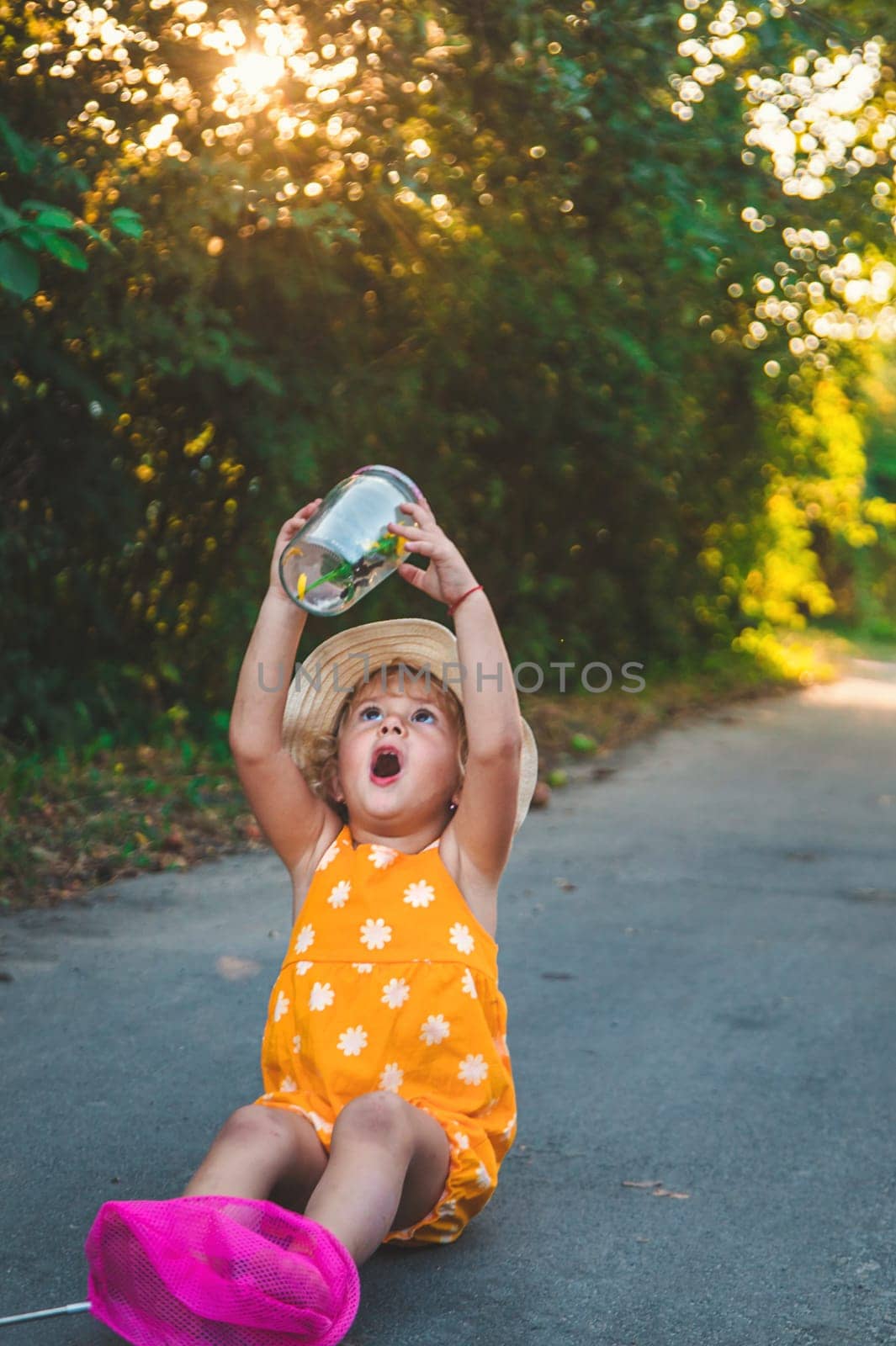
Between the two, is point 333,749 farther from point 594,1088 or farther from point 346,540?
point 594,1088

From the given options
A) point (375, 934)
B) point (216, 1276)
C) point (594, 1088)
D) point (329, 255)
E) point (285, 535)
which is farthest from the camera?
point (329, 255)

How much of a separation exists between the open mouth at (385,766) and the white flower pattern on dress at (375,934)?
0.28 metres

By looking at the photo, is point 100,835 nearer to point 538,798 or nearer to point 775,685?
point 538,798

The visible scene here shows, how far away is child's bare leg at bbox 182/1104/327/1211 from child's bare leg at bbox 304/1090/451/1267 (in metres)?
0.08

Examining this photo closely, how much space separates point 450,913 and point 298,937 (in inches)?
11.9

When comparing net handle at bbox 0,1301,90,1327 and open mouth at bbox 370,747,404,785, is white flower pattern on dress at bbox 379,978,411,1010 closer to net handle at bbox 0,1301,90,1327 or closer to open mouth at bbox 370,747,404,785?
open mouth at bbox 370,747,404,785

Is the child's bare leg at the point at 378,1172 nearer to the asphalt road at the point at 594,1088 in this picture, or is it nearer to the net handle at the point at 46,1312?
the asphalt road at the point at 594,1088

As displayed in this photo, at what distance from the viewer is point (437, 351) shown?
9.55 m

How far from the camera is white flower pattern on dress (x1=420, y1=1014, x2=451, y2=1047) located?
2865 millimetres

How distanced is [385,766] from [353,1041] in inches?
21.8

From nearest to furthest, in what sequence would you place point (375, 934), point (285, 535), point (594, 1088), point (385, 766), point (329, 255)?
point (375, 934) → point (385, 766) → point (285, 535) → point (594, 1088) → point (329, 255)

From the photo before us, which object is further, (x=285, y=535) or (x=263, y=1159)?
(x=285, y=535)

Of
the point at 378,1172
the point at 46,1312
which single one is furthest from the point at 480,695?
the point at 46,1312

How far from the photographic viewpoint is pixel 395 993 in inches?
114
